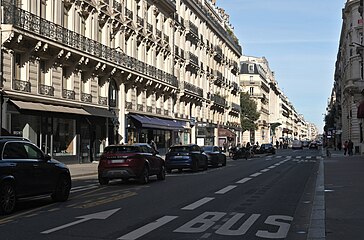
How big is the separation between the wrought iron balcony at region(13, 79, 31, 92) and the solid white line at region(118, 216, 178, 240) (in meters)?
19.3

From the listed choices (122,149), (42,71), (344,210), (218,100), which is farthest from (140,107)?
(344,210)

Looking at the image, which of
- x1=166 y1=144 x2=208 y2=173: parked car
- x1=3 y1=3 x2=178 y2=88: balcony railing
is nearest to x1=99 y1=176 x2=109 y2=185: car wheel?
x1=166 y1=144 x2=208 y2=173: parked car

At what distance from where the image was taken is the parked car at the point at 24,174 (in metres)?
11.7

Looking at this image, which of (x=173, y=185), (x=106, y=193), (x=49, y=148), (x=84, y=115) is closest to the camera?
(x=106, y=193)

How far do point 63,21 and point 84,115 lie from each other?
6.20 meters

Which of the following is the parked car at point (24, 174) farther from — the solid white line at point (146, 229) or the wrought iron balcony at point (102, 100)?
the wrought iron balcony at point (102, 100)

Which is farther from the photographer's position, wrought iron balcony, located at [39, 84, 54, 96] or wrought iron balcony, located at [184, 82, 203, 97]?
wrought iron balcony, located at [184, 82, 203, 97]

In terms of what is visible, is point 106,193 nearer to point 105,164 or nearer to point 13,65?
point 105,164

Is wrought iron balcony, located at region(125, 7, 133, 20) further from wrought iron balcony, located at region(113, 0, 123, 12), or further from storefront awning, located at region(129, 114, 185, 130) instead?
storefront awning, located at region(129, 114, 185, 130)

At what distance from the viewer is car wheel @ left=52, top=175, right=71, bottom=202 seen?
46.7ft

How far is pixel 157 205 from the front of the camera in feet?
44.9

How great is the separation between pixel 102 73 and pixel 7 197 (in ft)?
91.3

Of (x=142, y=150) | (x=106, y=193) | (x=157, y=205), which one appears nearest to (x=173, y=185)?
(x=142, y=150)

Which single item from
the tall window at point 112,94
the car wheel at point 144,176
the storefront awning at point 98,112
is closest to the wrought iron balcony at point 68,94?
the storefront awning at point 98,112
